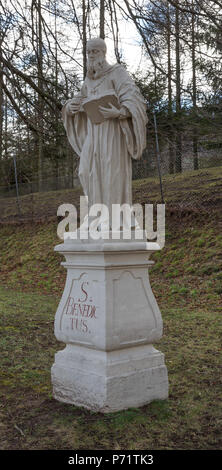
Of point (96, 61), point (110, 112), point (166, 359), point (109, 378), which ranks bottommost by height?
point (166, 359)

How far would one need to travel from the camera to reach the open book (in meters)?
4.36

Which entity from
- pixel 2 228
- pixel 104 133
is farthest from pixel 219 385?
pixel 2 228

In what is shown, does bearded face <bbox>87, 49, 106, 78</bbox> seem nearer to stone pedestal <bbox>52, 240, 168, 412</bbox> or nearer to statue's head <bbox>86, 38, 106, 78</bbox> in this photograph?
statue's head <bbox>86, 38, 106, 78</bbox>

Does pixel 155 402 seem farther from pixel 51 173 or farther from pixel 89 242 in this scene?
pixel 51 173

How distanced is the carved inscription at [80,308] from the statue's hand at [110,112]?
1527mm

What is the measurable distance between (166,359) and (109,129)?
2859 mm

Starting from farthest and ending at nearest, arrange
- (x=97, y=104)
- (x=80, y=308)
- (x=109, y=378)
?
(x=97, y=104) → (x=80, y=308) → (x=109, y=378)

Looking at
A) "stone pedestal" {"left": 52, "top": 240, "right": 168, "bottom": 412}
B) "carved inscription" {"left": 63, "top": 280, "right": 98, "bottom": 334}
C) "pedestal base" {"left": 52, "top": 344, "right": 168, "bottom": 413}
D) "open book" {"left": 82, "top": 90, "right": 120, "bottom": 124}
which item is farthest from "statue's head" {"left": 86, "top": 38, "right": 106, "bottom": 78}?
"pedestal base" {"left": 52, "top": 344, "right": 168, "bottom": 413}

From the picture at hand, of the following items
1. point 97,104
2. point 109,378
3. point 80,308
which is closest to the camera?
point 109,378

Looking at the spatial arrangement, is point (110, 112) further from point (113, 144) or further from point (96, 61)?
point (96, 61)

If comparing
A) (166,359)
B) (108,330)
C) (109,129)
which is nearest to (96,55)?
(109,129)

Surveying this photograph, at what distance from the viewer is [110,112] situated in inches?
172

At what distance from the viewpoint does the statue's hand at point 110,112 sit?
437 cm

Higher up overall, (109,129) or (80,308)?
(109,129)
